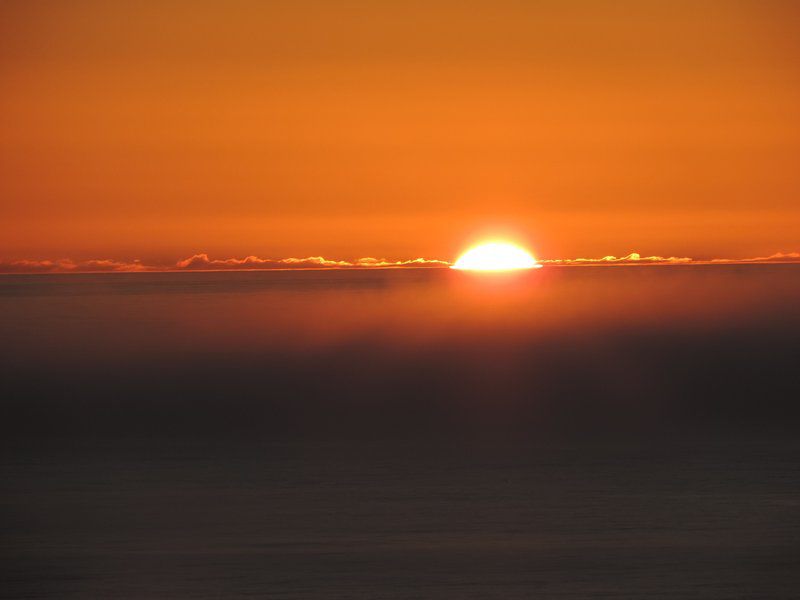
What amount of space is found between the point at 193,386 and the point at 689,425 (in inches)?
549

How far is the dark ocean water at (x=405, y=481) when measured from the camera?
934 cm

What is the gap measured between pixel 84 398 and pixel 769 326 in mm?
42638

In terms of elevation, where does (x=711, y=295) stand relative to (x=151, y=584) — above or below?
above

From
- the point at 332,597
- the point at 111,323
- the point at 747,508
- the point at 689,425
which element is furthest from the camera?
the point at 111,323

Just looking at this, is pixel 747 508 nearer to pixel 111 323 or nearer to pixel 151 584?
pixel 151 584

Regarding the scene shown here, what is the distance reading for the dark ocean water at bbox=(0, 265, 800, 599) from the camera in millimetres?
9336

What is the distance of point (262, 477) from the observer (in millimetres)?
13117

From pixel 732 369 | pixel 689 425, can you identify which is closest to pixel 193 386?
pixel 689 425

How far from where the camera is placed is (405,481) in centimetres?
1277

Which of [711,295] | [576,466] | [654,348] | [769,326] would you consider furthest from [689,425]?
[711,295]

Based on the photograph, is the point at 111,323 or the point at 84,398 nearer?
the point at 84,398

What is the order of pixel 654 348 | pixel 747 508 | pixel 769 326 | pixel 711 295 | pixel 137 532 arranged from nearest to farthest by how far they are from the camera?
pixel 137 532
pixel 747 508
pixel 654 348
pixel 769 326
pixel 711 295

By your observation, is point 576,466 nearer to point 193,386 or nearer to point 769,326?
point 193,386

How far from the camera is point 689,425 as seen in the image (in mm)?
17391
